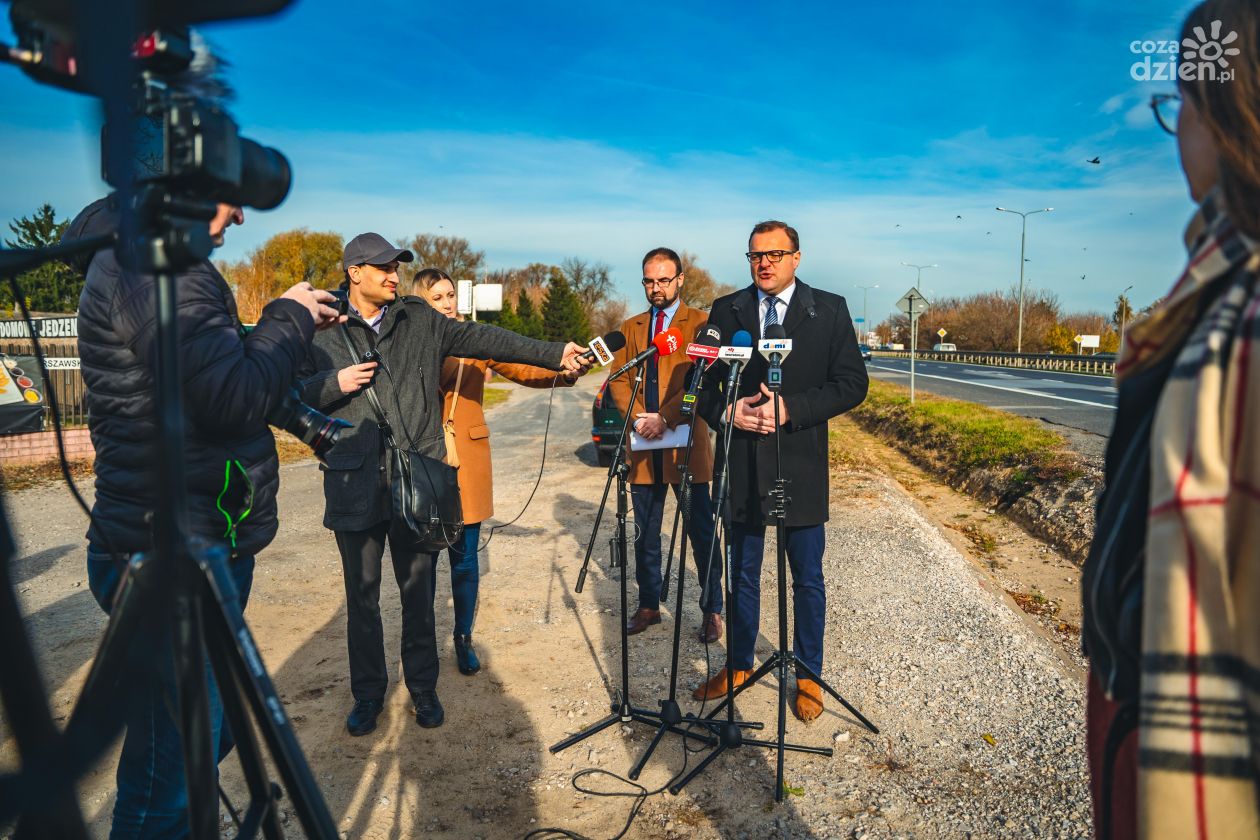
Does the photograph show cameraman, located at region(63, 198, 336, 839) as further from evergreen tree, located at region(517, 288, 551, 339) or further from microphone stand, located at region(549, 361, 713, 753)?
evergreen tree, located at region(517, 288, 551, 339)

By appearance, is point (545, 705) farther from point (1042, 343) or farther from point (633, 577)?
point (1042, 343)

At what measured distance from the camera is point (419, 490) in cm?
366

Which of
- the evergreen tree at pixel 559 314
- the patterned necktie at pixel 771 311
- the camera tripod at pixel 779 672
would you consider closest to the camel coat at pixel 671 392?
the patterned necktie at pixel 771 311

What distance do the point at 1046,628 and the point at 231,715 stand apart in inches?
205

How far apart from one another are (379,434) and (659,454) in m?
1.93

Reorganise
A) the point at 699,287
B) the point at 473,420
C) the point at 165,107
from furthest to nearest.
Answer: the point at 699,287, the point at 473,420, the point at 165,107

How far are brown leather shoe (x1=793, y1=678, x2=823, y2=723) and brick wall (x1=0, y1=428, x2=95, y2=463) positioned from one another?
10.7 meters

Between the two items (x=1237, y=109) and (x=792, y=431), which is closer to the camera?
(x=1237, y=109)

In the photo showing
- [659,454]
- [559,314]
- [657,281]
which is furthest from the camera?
[559,314]

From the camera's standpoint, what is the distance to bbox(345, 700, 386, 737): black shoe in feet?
12.4

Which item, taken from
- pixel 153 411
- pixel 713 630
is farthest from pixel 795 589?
pixel 153 411

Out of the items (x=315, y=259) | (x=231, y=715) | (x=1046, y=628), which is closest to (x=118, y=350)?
(x=231, y=715)

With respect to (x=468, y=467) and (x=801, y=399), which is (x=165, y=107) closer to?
(x=801, y=399)

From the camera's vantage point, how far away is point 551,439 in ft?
47.9
